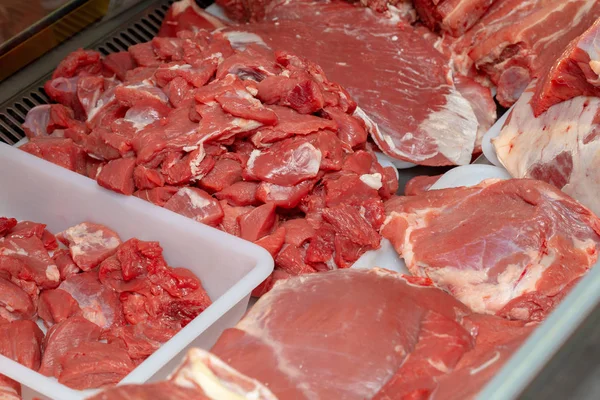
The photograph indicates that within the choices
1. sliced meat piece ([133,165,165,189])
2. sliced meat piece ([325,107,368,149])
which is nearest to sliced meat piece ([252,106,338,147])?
sliced meat piece ([325,107,368,149])

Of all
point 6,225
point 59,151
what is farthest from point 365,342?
point 59,151

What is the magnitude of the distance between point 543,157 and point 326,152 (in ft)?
2.45

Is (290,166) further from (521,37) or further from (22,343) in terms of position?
(521,37)

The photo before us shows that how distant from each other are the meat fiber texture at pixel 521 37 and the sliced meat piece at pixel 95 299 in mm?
1763

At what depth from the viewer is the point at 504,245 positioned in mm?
2252

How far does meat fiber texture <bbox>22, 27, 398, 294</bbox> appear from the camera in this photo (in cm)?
246

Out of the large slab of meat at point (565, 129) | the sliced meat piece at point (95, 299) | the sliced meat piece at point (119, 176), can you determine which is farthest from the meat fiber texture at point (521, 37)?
the sliced meat piece at point (95, 299)

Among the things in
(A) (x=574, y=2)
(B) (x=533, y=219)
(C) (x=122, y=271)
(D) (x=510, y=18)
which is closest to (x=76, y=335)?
(C) (x=122, y=271)

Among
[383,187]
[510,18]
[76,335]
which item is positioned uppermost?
[510,18]

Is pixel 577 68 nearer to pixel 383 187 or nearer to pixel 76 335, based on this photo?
pixel 383 187

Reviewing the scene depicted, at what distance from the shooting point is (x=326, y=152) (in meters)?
2.55

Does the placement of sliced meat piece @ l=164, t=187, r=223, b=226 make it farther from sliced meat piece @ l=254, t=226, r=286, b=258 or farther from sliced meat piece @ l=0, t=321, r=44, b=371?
sliced meat piece @ l=0, t=321, r=44, b=371

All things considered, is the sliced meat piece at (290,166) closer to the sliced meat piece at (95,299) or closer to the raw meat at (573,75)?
the sliced meat piece at (95,299)

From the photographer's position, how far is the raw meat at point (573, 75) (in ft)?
7.79
